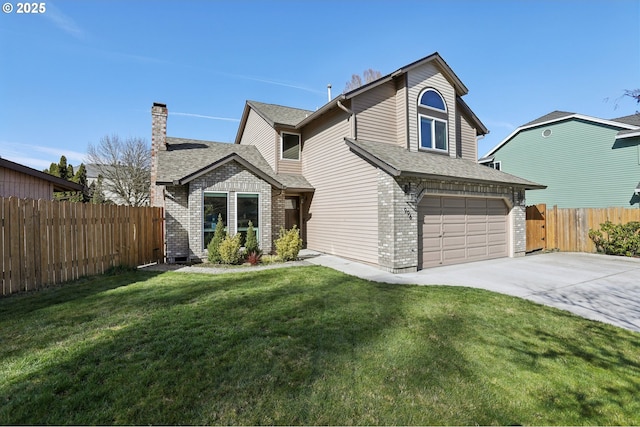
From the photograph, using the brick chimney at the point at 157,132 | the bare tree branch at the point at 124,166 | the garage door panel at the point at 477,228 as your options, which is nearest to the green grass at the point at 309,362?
the garage door panel at the point at 477,228

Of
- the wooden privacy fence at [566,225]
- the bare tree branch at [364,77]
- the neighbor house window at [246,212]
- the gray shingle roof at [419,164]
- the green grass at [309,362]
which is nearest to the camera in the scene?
the green grass at [309,362]

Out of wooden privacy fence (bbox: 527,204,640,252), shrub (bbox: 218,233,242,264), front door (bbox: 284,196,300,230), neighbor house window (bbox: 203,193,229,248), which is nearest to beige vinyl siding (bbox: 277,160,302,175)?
front door (bbox: 284,196,300,230)

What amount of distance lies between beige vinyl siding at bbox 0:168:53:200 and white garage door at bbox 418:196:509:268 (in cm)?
1226

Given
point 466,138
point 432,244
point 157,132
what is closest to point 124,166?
point 157,132

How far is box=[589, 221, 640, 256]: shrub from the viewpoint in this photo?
11.5 m

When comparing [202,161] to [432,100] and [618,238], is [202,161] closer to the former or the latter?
[432,100]

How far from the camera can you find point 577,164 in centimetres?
1692

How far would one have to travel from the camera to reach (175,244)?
10.5m

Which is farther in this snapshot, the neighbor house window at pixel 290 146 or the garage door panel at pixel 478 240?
the neighbor house window at pixel 290 146

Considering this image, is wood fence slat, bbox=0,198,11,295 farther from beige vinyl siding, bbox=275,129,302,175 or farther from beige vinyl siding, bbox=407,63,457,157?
beige vinyl siding, bbox=407,63,457,157

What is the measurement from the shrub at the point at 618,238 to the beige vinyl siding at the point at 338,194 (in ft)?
35.3

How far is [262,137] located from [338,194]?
6.47m

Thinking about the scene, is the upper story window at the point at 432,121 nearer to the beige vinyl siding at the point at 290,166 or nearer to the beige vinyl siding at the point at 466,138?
the beige vinyl siding at the point at 466,138

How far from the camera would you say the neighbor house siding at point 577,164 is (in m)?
15.1
